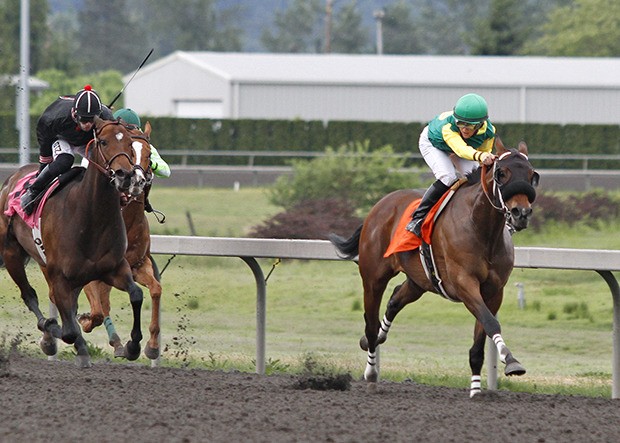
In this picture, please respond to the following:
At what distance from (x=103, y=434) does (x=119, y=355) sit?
9.32 ft

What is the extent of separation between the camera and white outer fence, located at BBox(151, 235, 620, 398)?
8156 mm

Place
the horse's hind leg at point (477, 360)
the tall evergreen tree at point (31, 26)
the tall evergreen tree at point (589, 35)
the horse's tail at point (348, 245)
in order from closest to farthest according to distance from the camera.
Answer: the horse's hind leg at point (477, 360) < the horse's tail at point (348, 245) < the tall evergreen tree at point (31, 26) < the tall evergreen tree at point (589, 35)

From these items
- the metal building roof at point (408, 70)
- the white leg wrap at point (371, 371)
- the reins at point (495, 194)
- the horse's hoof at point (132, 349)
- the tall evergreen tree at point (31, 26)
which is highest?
the tall evergreen tree at point (31, 26)

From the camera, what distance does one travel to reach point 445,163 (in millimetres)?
8328

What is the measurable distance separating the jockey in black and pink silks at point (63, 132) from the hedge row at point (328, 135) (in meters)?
26.1

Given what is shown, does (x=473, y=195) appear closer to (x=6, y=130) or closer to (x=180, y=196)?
(x=180, y=196)

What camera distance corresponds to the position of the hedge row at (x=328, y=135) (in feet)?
116

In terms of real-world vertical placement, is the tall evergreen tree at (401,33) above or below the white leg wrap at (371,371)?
above

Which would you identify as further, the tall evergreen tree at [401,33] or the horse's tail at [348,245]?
the tall evergreen tree at [401,33]

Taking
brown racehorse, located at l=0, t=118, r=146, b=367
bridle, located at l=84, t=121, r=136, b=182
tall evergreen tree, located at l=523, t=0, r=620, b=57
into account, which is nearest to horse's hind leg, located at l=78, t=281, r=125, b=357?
brown racehorse, located at l=0, t=118, r=146, b=367

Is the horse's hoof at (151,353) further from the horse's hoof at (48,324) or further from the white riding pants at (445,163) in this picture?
the white riding pants at (445,163)

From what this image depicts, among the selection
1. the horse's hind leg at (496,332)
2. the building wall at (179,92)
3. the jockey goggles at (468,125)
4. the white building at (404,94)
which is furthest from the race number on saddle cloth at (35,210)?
Result: the building wall at (179,92)

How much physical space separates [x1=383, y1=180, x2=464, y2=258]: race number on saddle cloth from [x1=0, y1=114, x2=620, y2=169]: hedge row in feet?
86.9

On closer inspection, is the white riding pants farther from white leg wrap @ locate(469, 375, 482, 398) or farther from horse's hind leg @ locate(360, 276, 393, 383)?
white leg wrap @ locate(469, 375, 482, 398)
